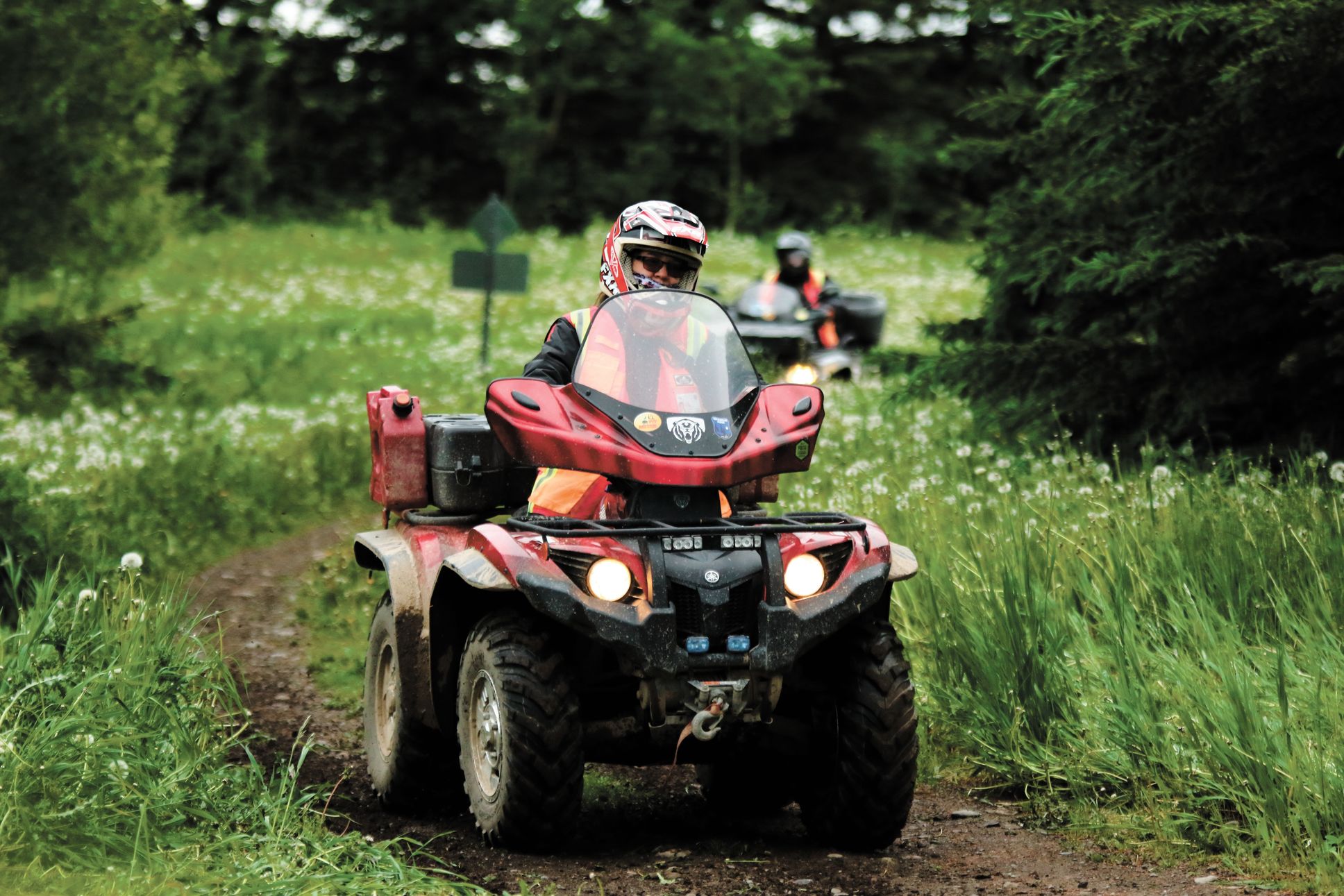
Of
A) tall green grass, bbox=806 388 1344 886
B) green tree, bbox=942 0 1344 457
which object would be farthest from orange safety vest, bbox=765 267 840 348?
tall green grass, bbox=806 388 1344 886

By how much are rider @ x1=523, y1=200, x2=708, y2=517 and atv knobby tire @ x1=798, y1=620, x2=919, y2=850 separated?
95cm

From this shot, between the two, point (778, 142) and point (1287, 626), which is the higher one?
point (778, 142)

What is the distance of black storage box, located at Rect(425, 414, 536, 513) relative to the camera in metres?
5.91

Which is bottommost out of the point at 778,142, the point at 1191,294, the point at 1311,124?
the point at 1191,294

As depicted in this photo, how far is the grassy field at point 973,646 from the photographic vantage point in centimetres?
466

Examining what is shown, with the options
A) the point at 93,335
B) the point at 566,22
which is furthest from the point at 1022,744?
the point at 566,22

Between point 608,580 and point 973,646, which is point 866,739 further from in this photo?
point 973,646

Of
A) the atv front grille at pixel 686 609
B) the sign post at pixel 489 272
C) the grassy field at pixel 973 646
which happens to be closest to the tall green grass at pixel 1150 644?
the grassy field at pixel 973 646

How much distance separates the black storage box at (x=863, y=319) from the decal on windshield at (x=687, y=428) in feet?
50.7

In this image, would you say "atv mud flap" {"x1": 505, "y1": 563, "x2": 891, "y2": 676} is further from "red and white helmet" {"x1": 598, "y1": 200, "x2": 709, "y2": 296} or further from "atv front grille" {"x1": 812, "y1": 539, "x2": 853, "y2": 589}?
"red and white helmet" {"x1": 598, "y1": 200, "x2": 709, "y2": 296}

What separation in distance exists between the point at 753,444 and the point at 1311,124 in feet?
14.0

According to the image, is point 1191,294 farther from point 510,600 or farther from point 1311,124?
point 510,600

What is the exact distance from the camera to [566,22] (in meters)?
46.9

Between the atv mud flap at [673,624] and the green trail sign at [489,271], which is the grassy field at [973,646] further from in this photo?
the green trail sign at [489,271]
